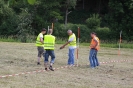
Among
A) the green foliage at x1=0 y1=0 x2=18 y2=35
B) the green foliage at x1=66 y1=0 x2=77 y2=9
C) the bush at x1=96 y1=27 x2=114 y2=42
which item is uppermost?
the green foliage at x1=66 y1=0 x2=77 y2=9

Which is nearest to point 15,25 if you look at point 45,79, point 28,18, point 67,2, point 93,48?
point 28,18

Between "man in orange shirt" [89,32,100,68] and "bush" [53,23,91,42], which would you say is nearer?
"man in orange shirt" [89,32,100,68]

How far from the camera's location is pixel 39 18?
51500 mm

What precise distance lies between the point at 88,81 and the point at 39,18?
134 feet

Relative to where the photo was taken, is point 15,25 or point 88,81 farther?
point 15,25

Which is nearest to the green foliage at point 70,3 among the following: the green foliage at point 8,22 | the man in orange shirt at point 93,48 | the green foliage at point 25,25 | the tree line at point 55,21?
the tree line at point 55,21

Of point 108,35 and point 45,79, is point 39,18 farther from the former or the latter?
point 45,79

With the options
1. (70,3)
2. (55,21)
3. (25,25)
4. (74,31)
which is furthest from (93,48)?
(70,3)

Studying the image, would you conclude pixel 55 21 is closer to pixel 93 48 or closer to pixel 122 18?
pixel 122 18

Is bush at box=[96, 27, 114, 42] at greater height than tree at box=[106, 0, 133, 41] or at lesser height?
lesser

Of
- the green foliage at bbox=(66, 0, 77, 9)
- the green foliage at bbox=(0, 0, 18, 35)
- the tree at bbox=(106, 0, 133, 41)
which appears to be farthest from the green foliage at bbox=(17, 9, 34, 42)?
the tree at bbox=(106, 0, 133, 41)

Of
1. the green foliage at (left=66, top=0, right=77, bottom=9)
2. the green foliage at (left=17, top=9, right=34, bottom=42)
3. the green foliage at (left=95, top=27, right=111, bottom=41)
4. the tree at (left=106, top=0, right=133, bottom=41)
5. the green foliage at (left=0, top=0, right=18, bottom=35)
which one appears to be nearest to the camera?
the green foliage at (left=17, top=9, right=34, bottom=42)

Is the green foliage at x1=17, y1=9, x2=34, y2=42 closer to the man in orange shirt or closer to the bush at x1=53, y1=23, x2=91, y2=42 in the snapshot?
the bush at x1=53, y1=23, x2=91, y2=42

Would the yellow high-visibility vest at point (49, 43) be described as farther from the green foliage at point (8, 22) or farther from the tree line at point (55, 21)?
the green foliage at point (8, 22)
